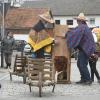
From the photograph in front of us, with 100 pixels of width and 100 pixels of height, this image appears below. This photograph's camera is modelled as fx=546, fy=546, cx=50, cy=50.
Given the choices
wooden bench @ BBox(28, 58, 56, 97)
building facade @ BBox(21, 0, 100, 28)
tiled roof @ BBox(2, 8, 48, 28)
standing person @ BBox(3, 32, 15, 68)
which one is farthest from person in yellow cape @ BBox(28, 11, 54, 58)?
building facade @ BBox(21, 0, 100, 28)

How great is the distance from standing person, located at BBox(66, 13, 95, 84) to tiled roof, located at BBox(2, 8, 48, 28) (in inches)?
2281

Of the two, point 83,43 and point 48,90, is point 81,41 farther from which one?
point 48,90

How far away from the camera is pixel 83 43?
15203 millimetres

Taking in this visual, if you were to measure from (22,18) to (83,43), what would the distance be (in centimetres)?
6063

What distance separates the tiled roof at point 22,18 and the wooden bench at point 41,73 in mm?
59831

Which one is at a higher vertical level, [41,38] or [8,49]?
[41,38]

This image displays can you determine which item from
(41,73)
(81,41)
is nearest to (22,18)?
(81,41)

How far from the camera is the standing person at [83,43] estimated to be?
49.6ft

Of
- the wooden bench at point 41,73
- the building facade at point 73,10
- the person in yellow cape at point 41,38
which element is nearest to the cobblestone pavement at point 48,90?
the wooden bench at point 41,73

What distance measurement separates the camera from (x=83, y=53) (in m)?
15.2

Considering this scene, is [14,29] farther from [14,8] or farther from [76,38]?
[76,38]

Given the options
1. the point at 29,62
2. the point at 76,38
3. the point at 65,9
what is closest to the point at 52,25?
the point at 76,38

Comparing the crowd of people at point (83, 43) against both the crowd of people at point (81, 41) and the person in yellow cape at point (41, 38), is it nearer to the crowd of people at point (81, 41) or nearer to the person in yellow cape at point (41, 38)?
the crowd of people at point (81, 41)

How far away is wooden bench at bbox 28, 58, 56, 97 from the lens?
12.9m
